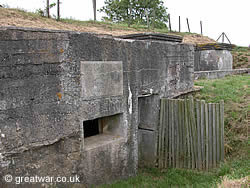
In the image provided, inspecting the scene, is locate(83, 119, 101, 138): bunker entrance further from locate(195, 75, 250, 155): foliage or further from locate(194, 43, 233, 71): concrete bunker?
locate(194, 43, 233, 71): concrete bunker

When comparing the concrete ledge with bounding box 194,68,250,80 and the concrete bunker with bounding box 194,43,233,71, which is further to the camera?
the concrete bunker with bounding box 194,43,233,71

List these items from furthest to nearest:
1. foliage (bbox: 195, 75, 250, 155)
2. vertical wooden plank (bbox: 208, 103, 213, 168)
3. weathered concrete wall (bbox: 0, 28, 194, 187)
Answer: foliage (bbox: 195, 75, 250, 155), vertical wooden plank (bbox: 208, 103, 213, 168), weathered concrete wall (bbox: 0, 28, 194, 187)

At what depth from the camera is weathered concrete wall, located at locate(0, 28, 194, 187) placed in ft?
9.40

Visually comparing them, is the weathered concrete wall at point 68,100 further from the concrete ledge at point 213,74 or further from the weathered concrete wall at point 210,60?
the weathered concrete wall at point 210,60

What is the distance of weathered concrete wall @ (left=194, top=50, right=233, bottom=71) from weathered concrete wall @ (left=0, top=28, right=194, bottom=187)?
7192mm

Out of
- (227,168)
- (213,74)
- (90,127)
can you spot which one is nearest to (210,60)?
(213,74)

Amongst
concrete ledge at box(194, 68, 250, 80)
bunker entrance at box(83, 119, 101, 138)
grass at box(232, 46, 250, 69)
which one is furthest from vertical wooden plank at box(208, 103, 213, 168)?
grass at box(232, 46, 250, 69)

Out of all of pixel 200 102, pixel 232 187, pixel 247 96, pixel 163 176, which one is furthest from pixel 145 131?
pixel 247 96

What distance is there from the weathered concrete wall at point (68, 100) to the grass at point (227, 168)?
453 millimetres

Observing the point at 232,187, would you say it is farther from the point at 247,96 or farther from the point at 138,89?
→ the point at 247,96

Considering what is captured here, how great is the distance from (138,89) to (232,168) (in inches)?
85.8

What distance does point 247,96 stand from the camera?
6.25 m

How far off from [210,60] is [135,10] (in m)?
19.1

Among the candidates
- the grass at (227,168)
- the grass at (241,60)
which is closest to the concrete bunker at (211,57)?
the grass at (241,60)
